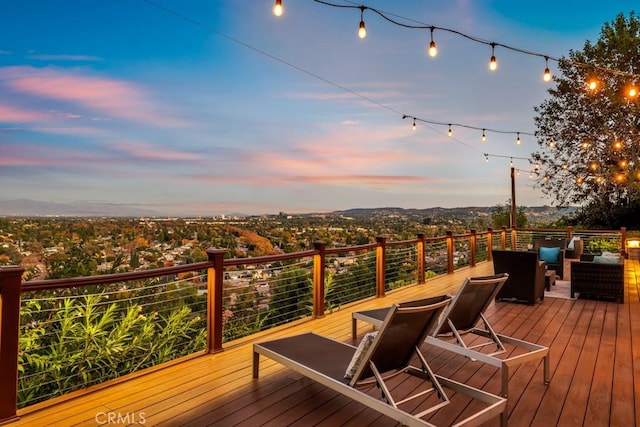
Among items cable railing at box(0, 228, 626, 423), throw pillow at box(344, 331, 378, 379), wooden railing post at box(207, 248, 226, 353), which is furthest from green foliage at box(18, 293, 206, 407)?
throw pillow at box(344, 331, 378, 379)

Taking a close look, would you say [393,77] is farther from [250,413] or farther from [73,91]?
[250,413]

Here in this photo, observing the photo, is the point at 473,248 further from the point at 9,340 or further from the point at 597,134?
the point at 597,134

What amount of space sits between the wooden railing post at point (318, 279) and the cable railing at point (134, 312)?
0.01 meters

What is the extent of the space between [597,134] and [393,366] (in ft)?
65.7

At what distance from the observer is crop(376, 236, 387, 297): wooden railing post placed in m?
6.71

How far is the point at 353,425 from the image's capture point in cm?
254

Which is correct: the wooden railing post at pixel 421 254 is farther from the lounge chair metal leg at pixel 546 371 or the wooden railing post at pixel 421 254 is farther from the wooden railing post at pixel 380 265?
the lounge chair metal leg at pixel 546 371

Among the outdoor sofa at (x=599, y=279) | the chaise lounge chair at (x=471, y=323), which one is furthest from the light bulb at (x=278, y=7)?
the outdoor sofa at (x=599, y=279)

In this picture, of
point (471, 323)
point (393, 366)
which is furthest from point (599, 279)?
point (393, 366)

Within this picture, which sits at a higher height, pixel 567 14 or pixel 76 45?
pixel 567 14

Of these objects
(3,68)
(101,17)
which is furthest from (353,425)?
(3,68)

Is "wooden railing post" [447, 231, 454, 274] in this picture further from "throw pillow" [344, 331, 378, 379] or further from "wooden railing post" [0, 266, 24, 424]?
"wooden railing post" [0, 266, 24, 424]

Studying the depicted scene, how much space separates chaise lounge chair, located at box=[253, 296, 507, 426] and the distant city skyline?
433 centimetres

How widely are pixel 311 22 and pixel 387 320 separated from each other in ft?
29.9
